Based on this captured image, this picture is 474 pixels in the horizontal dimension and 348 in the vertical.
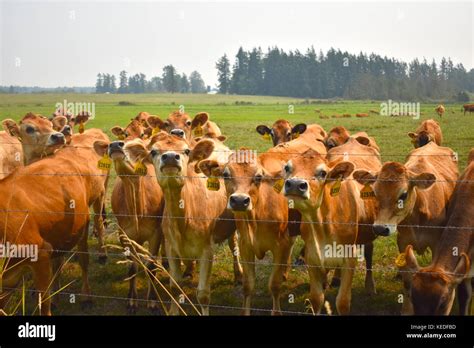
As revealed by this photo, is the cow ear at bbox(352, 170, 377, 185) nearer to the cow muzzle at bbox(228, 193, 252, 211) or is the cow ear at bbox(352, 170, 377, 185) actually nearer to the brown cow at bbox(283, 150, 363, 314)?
the brown cow at bbox(283, 150, 363, 314)

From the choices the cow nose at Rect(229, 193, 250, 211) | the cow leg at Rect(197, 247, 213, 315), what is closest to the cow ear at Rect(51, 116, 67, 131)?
the cow leg at Rect(197, 247, 213, 315)

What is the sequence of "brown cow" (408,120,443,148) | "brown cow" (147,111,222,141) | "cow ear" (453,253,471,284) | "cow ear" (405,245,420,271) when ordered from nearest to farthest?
"cow ear" (453,253,471,284), "cow ear" (405,245,420,271), "brown cow" (408,120,443,148), "brown cow" (147,111,222,141)

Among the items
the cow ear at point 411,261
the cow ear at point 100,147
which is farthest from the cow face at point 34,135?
the cow ear at point 411,261

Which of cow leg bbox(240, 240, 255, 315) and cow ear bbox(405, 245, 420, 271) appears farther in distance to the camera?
cow leg bbox(240, 240, 255, 315)

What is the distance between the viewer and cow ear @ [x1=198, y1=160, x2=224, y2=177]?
6.81 meters

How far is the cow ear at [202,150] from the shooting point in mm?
7059

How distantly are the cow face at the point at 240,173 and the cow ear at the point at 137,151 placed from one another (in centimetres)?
92

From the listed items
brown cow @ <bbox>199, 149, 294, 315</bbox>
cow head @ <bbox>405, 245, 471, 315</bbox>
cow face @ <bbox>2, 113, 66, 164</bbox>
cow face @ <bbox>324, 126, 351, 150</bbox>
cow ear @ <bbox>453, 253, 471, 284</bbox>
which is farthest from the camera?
cow face @ <bbox>324, 126, 351, 150</bbox>

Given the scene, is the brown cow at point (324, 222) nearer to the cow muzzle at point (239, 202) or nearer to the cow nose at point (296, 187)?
the cow nose at point (296, 187)

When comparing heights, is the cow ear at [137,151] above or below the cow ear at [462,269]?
above

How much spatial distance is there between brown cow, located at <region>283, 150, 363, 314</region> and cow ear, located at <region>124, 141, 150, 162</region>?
78.9 inches

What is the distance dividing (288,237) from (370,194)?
1.25m
